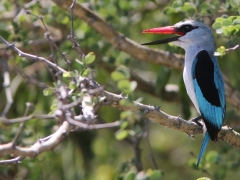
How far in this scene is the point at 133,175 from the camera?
9.37ft

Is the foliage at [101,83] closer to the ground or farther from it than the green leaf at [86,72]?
closer to the ground

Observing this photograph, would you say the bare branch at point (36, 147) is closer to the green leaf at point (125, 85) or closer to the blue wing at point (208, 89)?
the green leaf at point (125, 85)

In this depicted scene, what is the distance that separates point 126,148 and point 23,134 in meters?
1.78

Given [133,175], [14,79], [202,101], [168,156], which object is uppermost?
[133,175]

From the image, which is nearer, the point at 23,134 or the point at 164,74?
the point at 23,134

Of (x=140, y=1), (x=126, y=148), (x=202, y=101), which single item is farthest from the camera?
(x=126, y=148)

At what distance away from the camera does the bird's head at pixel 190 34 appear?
164 inches

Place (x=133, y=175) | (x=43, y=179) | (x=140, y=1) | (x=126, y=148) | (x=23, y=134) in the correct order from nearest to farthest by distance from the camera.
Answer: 1. (x=133, y=175)
2. (x=23, y=134)
3. (x=43, y=179)
4. (x=140, y=1)
5. (x=126, y=148)

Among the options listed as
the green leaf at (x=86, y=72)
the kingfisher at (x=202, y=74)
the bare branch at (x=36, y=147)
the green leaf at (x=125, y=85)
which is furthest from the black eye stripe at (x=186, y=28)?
the bare branch at (x=36, y=147)

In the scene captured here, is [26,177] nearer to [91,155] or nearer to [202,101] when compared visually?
[91,155]

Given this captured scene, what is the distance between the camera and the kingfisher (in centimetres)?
367

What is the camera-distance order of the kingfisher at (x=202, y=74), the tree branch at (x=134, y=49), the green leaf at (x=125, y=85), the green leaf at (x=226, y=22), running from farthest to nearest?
the tree branch at (x=134, y=49)
the kingfisher at (x=202, y=74)
the green leaf at (x=226, y=22)
the green leaf at (x=125, y=85)

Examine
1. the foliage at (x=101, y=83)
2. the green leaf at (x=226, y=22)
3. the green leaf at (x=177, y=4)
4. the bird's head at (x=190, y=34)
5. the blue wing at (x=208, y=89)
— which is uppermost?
the green leaf at (x=226, y=22)

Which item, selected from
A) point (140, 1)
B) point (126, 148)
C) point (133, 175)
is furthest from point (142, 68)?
point (133, 175)
